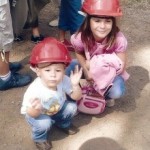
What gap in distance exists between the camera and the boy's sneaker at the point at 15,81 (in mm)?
3078

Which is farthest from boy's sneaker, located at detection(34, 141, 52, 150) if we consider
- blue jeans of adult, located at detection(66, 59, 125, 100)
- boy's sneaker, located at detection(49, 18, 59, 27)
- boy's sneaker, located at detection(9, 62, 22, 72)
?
boy's sneaker, located at detection(49, 18, 59, 27)

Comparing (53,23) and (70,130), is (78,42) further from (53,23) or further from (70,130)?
(53,23)

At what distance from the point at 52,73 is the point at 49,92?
0.55 feet

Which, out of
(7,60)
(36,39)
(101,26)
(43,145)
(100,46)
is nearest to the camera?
(43,145)

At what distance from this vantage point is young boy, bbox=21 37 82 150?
2258mm

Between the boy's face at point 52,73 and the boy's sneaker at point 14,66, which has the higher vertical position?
the boy's face at point 52,73

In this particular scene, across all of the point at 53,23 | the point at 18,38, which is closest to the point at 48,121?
the point at 18,38

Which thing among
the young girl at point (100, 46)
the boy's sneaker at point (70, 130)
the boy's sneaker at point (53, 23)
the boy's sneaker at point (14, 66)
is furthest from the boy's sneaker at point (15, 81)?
the boy's sneaker at point (53, 23)

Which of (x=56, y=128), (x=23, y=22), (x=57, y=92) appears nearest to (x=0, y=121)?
(x=56, y=128)

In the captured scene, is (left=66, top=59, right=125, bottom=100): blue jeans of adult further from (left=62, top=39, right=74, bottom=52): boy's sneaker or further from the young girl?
(left=62, top=39, right=74, bottom=52): boy's sneaker

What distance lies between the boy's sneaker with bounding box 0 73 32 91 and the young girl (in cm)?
57

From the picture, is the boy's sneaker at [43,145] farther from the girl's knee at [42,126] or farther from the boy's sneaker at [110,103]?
the boy's sneaker at [110,103]

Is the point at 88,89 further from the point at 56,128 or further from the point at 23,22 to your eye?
the point at 23,22

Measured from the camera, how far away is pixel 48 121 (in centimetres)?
242
